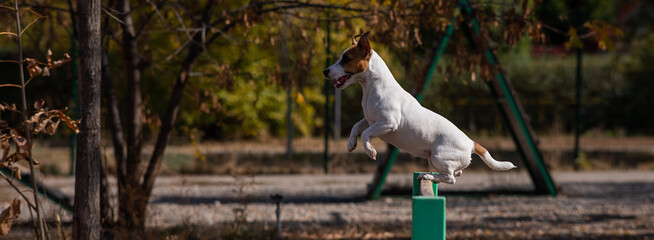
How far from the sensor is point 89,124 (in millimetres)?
3768

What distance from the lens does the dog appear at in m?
2.98

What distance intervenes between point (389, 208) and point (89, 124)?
14.8 ft

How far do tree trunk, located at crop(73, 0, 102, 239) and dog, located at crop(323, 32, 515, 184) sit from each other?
5.01 ft

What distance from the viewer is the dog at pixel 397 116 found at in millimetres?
2980

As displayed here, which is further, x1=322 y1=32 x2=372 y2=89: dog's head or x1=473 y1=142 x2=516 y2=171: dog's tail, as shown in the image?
x1=473 y1=142 x2=516 y2=171: dog's tail

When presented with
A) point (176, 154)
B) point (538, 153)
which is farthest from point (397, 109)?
point (176, 154)

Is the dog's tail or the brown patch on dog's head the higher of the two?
the brown patch on dog's head

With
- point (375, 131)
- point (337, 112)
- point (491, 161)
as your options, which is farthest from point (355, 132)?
point (337, 112)

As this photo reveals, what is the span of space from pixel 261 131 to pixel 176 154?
374cm

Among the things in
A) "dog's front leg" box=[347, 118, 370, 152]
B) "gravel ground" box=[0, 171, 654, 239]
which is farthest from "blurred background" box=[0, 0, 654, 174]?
"dog's front leg" box=[347, 118, 370, 152]

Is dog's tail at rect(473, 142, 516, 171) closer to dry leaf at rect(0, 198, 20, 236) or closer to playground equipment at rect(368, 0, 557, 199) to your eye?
dry leaf at rect(0, 198, 20, 236)

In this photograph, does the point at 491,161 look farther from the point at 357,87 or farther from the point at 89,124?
the point at 357,87

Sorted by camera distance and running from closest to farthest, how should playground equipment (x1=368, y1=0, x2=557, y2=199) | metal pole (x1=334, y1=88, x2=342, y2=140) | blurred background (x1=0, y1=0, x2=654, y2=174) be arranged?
blurred background (x1=0, y1=0, x2=654, y2=174) → playground equipment (x1=368, y1=0, x2=557, y2=199) → metal pole (x1=334, y1=88, x2=342, y2=140)

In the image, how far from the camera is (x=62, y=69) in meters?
14.1
